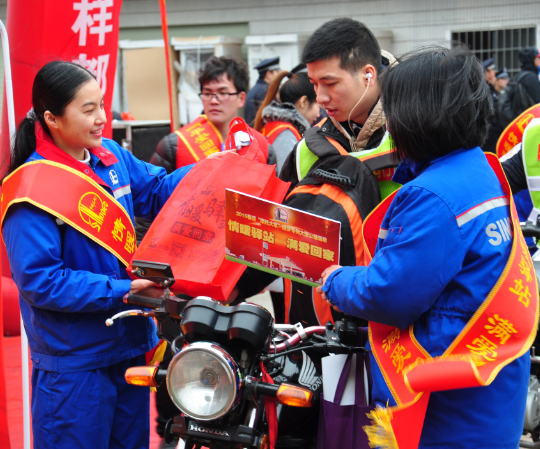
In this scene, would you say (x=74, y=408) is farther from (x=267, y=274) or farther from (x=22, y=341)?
(x=267, y=274)

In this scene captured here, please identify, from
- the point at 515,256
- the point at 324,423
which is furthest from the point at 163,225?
the point at 515,256

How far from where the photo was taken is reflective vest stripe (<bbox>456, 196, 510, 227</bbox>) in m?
1.59

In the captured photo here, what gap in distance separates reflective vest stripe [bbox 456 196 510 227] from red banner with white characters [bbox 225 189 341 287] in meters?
0.33

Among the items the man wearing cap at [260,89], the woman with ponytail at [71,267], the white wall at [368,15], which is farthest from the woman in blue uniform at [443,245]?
the white wall at [368,15]

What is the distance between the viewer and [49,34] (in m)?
3.36

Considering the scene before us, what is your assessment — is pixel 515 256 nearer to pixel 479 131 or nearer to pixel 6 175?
pixel 479 131

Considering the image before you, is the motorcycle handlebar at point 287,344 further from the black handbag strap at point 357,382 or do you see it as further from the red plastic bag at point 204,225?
the red plastic bag at point 204,225

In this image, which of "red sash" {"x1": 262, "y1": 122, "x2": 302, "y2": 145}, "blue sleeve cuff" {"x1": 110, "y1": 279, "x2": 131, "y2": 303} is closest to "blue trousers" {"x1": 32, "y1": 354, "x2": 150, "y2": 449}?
"blue sleeve cuff" {"x1": 110, "y1": 279, "x2": 131, "y2": 303}

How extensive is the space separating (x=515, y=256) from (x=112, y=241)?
4.64 ft

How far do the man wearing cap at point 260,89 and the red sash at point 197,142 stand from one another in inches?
86.9

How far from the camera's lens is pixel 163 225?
7.03 ft

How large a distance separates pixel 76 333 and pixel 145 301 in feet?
1.35

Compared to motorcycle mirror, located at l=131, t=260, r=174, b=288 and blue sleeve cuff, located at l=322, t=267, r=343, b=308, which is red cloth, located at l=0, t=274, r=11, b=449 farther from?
blue sleeve cuff, located at l=322, t=267, r=343, b=308

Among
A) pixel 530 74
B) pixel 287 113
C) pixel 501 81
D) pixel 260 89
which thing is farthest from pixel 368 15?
pixel 287 113
